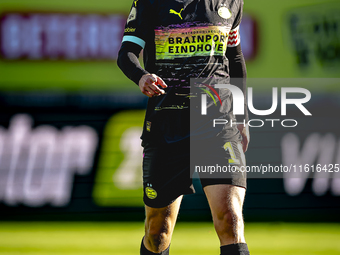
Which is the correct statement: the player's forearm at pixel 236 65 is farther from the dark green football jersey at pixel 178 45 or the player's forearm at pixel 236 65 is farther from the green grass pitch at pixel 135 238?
the green grass pitch at pixel 135 238

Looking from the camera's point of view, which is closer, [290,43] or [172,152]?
[172,152]

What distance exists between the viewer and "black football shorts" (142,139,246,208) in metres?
2.67

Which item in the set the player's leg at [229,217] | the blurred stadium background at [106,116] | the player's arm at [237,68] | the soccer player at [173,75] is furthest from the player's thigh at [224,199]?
the blurred stadium background at [106,116]

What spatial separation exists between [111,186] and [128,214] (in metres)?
0.51

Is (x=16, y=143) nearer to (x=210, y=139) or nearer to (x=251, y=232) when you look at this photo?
(x=251, y=232)

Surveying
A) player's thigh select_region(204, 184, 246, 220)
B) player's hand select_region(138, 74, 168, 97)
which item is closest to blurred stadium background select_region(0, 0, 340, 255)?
player's thigh select_region(204, 184, 246, 220)

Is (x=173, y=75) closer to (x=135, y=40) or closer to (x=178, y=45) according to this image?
(x=178, y=45)

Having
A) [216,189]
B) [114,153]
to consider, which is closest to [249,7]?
[114,153]

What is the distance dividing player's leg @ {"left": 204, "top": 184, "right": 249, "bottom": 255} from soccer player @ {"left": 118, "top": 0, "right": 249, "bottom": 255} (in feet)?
0.52

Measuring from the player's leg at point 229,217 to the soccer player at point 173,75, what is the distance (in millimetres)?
157

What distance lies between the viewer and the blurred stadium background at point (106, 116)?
709 centimetres

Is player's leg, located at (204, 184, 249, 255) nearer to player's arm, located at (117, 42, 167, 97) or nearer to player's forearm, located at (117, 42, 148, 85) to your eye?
player's arm, located at (117, 42, 167, 97)

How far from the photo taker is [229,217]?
252 cm

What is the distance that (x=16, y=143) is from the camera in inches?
285
